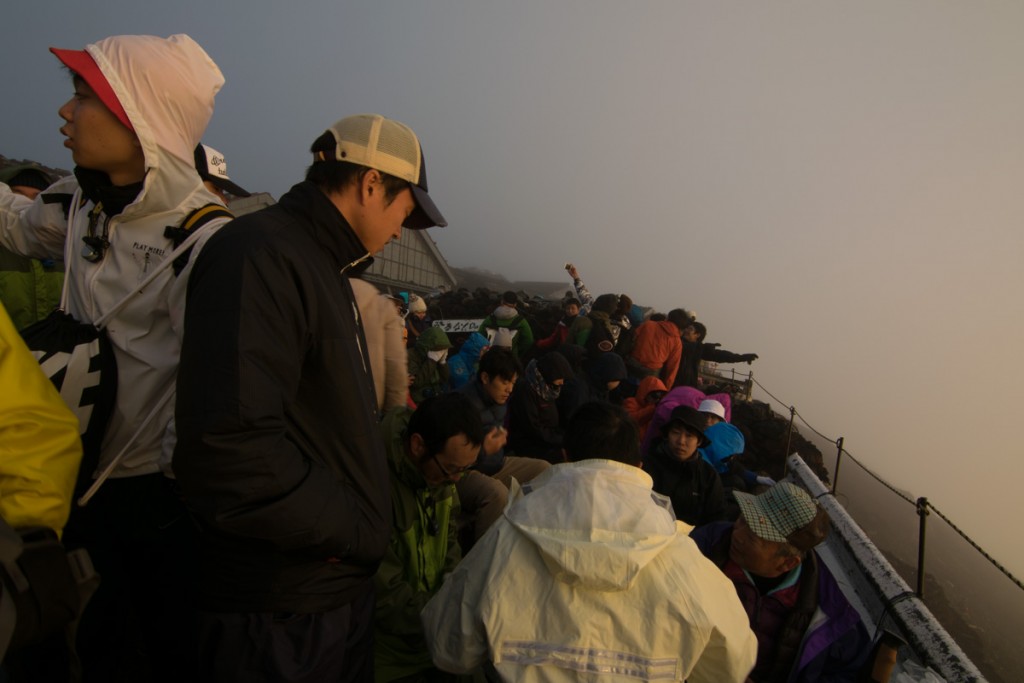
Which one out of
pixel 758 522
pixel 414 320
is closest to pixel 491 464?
pixel 758 522

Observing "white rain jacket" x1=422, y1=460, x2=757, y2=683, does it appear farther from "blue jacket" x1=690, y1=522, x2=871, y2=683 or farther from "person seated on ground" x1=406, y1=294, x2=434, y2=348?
"person seated on ground" x1=406, y1=294, x2=434, y2=348

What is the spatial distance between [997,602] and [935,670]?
27483 mm

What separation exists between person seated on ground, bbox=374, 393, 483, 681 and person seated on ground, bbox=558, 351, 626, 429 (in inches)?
136

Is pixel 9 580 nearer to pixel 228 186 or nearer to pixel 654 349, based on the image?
pixel 228 186

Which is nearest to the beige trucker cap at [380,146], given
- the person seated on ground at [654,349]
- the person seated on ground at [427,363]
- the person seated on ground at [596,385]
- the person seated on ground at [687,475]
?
the person seated on ground at [687,475]

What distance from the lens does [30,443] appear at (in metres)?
1.14

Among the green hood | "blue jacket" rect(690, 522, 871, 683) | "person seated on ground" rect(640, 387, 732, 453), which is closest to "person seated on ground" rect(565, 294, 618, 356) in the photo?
"person seated on ground" rect(640, 387, 732, 453)

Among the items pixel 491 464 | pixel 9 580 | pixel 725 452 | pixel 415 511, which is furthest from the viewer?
pixel 725 452

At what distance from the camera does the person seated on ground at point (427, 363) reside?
675 cm

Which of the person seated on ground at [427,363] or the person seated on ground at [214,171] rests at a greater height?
the person seated on ground at [214,171]

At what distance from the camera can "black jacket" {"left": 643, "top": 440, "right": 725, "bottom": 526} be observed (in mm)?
4062

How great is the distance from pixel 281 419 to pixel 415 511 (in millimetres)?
1347

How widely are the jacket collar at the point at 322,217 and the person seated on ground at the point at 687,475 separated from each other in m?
3.48

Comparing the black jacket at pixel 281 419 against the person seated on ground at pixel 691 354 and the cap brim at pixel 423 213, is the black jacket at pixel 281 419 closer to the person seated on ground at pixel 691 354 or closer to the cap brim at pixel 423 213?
the cap brim at pixel 423 213
